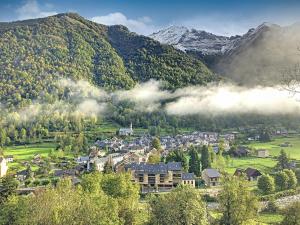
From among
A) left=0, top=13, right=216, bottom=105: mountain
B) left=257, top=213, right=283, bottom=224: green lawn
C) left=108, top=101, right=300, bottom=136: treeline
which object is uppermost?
left=0, top=13, right=216, bottom=105: mountain

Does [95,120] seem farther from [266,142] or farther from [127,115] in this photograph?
[266,142]

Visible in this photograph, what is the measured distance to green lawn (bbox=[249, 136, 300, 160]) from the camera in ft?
283

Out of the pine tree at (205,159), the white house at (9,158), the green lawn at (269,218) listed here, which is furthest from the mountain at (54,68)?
the green lawn at (269,218)

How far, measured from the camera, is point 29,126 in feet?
388

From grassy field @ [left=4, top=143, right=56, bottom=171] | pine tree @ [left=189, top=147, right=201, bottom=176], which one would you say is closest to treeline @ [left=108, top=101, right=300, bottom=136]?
grassy field @ [left=4, top=143, right=56, bottom=171]

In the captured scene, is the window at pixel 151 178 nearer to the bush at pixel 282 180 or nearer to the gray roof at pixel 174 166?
the gray roof at pixel 174 166

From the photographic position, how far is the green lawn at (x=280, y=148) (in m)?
86.1

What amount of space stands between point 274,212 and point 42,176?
40021 millimetres

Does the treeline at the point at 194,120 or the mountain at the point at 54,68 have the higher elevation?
the mountain at the point at 54,68

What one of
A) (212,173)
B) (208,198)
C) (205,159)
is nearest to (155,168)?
(212,173)

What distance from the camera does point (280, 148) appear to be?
94875 millimetres

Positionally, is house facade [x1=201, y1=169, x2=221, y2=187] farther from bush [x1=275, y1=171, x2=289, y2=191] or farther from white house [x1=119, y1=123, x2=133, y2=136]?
white house [x1=119, y1=123, x2=133, y2=136]

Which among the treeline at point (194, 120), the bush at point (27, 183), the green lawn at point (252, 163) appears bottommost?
the bush at point (27, 183)

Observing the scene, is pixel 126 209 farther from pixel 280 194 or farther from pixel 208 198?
pixel 280 194
